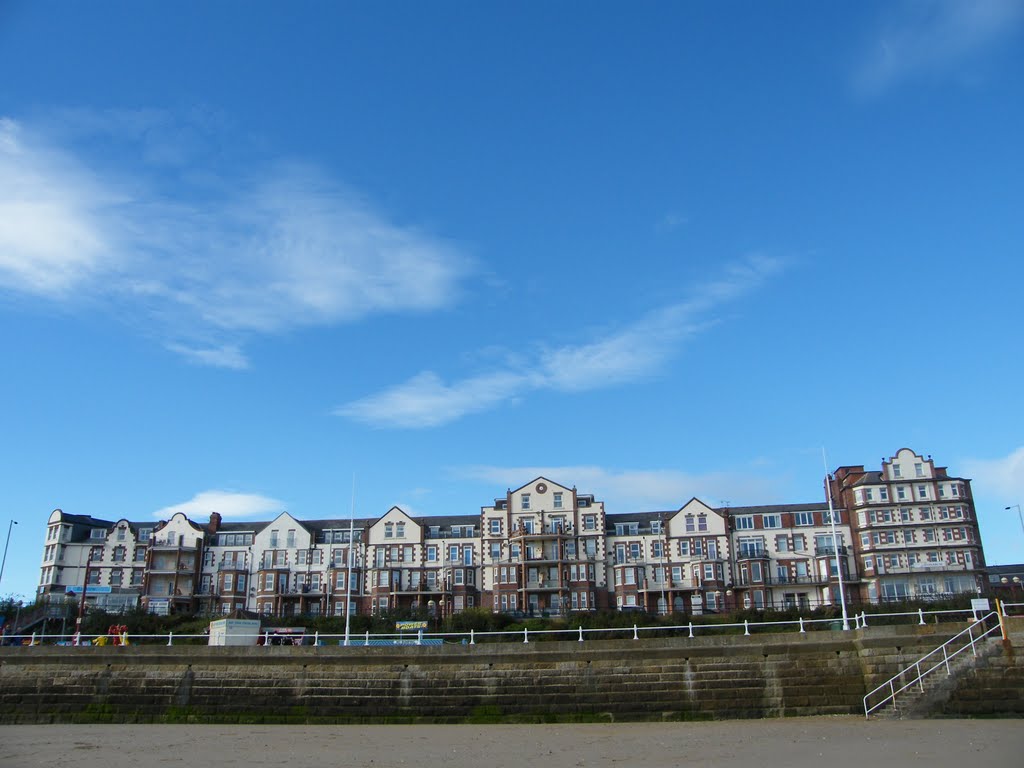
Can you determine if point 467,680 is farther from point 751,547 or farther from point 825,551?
point 825,551

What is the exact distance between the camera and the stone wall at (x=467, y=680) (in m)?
30.6

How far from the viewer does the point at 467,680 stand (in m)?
32.5

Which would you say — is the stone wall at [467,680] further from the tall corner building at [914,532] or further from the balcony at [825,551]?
the balcony at [825,551]

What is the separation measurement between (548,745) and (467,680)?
26.5 ft

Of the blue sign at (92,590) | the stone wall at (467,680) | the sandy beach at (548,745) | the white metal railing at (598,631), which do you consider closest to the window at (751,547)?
the white metal railing at (598,631)

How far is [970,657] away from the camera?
29000 millimetres

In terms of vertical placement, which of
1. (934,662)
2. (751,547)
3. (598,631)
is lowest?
(934,662)

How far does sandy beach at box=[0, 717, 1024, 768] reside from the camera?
21.3m

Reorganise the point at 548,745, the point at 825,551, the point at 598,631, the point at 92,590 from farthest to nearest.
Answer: the point at 92,590 < the point at 825,551 < the point at 598,631 < the point at 548,745

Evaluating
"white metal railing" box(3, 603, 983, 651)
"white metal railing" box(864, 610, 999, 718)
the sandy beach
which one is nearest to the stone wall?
"white metal railing" box(864, 610, 999, 718)

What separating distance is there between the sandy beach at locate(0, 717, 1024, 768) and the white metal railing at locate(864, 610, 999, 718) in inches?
60.5

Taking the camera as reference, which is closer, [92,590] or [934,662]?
[934,662]

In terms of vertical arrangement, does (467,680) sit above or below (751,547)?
below

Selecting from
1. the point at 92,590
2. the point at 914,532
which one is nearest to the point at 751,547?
the point at 914,532
